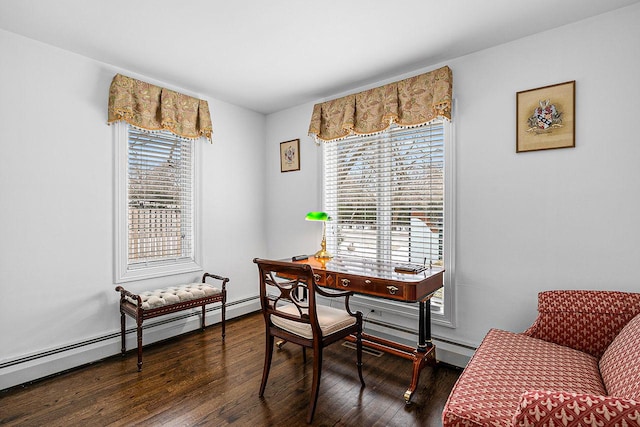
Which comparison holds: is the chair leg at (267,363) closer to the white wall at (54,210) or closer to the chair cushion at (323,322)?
Answer: the chair cushion at (323,322)

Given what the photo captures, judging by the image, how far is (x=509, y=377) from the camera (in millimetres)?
1574

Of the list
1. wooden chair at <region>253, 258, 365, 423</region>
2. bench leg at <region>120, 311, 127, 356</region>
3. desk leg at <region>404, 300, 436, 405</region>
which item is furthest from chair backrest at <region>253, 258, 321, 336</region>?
bench leg at <region>120, 311, 127, 356</region>

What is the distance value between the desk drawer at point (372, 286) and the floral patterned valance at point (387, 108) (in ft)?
4.72

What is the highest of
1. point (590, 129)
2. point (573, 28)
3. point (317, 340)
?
point (573, 28)

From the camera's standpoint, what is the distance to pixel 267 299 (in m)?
2.31

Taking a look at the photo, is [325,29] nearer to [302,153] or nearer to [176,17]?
[176,17]

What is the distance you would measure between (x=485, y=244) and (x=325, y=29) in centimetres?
206

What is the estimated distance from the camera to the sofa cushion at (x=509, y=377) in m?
1.34

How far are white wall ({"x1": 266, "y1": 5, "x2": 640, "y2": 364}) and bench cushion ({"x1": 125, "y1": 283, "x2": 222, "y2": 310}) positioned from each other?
7.26 feet

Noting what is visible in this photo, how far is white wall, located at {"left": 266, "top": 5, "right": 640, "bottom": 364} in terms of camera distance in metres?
2.10

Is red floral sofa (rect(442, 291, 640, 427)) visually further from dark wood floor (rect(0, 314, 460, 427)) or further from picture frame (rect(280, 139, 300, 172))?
picture frame (rect(280, 139, 300, 172))

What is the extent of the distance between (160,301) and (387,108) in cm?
268

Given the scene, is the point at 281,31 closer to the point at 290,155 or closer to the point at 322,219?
the point at 322,219

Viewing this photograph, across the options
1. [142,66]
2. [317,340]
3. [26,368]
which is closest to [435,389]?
[317,340]
